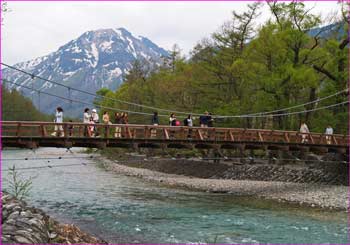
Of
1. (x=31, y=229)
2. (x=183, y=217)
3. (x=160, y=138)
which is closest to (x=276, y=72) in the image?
(x=160, y=138)

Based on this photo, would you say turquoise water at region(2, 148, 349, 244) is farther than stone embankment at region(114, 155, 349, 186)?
No

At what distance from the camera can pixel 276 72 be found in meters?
32.4

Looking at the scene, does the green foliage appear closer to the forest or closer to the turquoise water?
the turquoise water

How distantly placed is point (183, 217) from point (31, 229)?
25.9ft

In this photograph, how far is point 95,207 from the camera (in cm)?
2052

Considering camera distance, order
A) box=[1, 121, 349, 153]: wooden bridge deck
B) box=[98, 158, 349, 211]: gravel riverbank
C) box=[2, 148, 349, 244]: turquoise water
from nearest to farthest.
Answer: box=[2, 148, 349, 244]: turquoise water
box=[1, 121, 349, 153]: wooden bridge deck
box=[98, 158, 349, 211]: gravel riverbank

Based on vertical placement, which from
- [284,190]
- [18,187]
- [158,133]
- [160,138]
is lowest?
[284,190]

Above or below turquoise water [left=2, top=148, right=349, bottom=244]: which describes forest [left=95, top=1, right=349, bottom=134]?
above

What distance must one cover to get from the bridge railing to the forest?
4.38 meters

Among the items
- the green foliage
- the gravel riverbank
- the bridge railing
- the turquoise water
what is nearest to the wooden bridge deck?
the bridge railing

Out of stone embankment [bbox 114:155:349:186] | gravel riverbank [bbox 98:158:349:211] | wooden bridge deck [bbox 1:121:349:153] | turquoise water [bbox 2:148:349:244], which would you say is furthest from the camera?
stone embankment [bbox 114:155:349:186]

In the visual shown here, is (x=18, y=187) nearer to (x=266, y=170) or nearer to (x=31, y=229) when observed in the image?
(x=31, y=229)

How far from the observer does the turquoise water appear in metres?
14.9

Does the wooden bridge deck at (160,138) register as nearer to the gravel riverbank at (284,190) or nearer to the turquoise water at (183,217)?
the gravel riverbank at (284,190)
